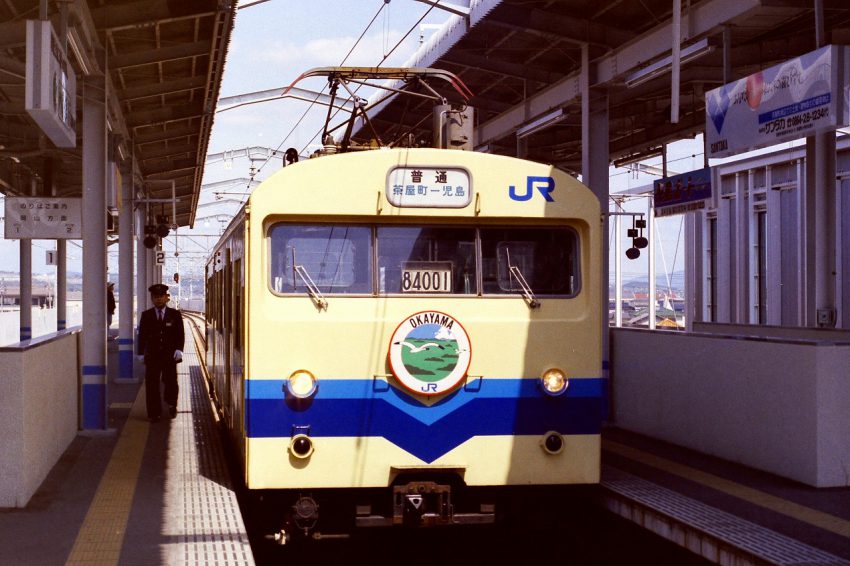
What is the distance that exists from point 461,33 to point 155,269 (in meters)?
23.3

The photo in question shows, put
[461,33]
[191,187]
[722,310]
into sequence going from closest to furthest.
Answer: [461,33] → [722,310] → [191,187]

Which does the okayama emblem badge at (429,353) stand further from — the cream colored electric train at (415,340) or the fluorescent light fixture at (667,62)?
the fluorescent light fixture at (667,62)

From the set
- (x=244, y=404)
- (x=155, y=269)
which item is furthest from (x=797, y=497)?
→ (x=155, y=269)

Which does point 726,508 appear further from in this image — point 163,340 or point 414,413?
point 163,340

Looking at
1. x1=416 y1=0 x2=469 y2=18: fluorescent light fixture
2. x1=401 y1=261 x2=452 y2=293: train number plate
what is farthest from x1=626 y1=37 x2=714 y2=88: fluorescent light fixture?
x1=401 y1=261 x2=452 y2=293: train number plate

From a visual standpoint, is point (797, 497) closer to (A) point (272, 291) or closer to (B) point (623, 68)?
(A) point (272, 291)

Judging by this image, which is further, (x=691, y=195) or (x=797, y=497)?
(x=691, y=195)

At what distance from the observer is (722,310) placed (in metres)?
21.4

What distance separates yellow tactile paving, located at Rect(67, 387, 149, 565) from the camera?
21.0ft

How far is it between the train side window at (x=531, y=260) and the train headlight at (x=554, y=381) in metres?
0.53

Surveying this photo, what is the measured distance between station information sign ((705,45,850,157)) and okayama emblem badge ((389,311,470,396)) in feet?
16.7

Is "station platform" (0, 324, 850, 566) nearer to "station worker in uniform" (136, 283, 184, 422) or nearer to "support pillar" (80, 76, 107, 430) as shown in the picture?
"support pillar" (80, 76, 107, 430)

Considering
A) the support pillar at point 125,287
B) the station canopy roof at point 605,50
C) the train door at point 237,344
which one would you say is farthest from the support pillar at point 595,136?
the support pillar at point 125,287

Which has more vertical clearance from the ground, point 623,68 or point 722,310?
point 623,68
